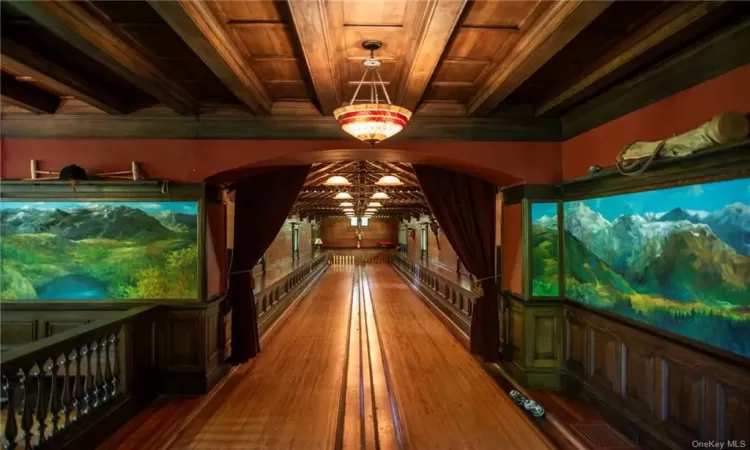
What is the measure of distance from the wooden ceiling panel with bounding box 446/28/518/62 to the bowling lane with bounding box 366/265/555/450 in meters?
2.93

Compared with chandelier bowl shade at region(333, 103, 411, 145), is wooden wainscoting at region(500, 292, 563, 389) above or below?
below

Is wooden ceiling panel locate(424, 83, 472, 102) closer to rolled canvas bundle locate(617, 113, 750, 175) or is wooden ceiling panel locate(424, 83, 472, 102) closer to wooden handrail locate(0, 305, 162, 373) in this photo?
rolled canvas bundle locate(617, 113, 750, 175)

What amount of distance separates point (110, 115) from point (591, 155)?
4692 mm

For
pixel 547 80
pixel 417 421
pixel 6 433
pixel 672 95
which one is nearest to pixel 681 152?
pixel 672 95

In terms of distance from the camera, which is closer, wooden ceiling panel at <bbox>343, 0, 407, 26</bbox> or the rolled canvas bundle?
the rolled canvas bundle

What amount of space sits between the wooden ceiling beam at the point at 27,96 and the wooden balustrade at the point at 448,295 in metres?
5.04

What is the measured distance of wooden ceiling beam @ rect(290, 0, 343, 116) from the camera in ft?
7.67

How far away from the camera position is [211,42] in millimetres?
2701

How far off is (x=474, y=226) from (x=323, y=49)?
315cm

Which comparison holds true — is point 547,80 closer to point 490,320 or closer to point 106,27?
point 490,320

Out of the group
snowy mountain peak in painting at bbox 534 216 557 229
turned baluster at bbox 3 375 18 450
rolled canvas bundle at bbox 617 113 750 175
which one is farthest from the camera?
snowy mountain peak in painting at bbox 534 216 557 229

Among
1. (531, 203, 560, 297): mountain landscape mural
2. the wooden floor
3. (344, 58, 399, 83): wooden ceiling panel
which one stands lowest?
the wooden floor

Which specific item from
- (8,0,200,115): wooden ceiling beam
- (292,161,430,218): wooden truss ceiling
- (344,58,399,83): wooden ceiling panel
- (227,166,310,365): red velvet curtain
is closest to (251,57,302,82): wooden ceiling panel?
(344,58,399,83): wooden ceiling panel

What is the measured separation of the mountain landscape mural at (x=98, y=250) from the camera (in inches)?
171
